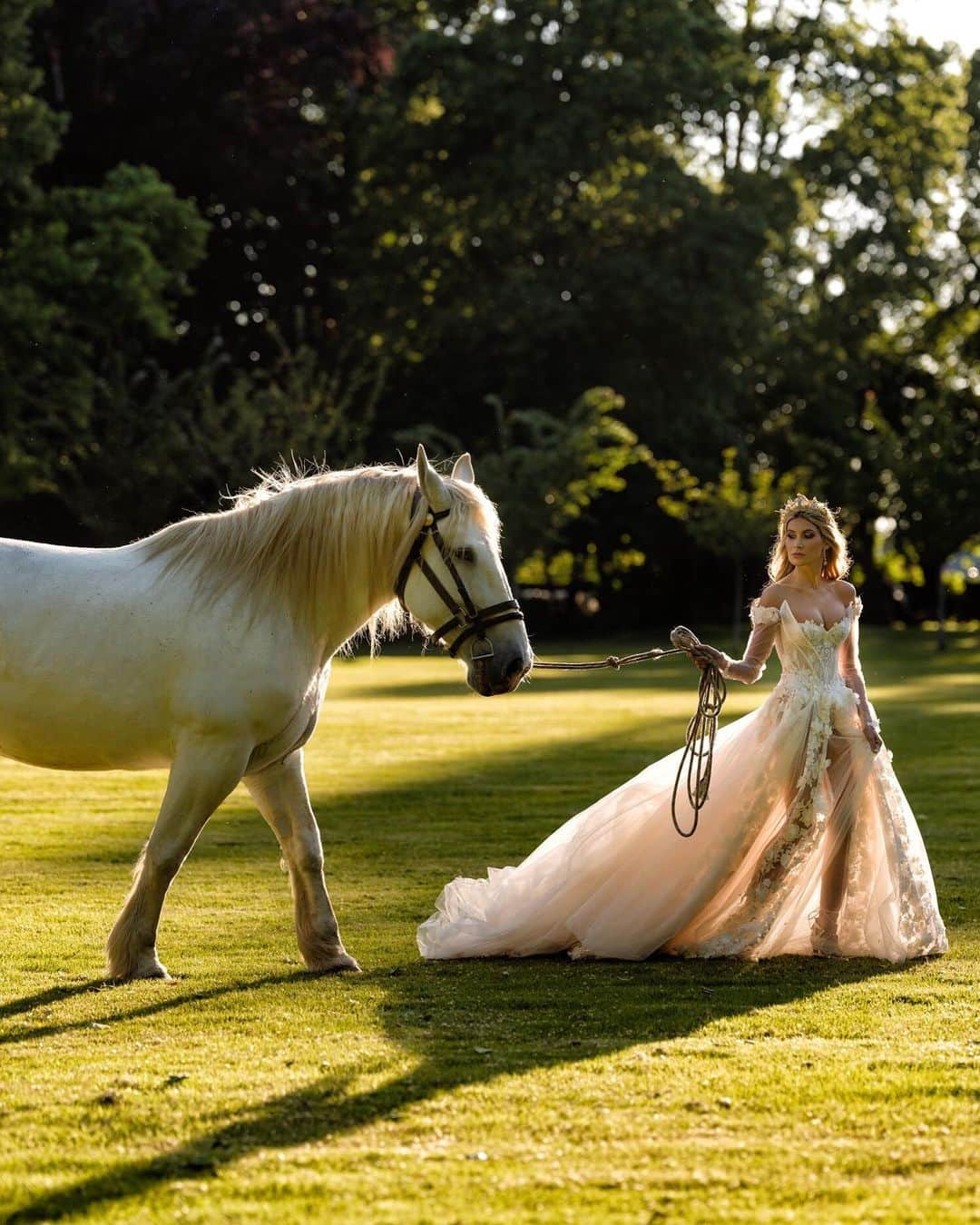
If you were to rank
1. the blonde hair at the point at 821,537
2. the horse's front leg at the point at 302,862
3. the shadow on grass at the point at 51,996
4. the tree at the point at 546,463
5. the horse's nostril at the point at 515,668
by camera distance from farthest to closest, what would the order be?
the tree at the point at 546,463
the blonde hair at the point at 821,537
the horse's front leg at the point at 302,862
the horse's nostril at the point at 515,668
the shadow on grass at the point at 51,996

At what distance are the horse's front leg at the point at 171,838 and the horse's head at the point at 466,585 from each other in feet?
3.12

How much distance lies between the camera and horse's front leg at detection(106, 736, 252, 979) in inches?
267

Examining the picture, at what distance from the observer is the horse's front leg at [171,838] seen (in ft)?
22.2

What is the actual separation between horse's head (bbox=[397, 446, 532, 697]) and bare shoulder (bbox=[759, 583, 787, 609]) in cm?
158

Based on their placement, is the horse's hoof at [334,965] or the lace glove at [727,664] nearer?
the horse's hoof at [334,965]

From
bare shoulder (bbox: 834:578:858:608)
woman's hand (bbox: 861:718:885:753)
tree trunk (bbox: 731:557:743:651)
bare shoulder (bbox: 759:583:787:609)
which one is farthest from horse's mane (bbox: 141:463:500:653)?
tree trunk (bbox: 731:557:743:651)

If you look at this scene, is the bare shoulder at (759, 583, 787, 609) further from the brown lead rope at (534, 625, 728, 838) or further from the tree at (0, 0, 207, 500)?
the tree at (0, 0, 207, 500)

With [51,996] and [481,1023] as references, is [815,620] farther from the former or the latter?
[51,996]

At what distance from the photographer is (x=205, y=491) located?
124 feet

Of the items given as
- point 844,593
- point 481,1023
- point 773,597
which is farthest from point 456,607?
point 844,593

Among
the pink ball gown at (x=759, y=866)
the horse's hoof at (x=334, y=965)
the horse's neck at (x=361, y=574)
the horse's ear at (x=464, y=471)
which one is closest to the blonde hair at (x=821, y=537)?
the pink ball gown at (x=759, y=866)

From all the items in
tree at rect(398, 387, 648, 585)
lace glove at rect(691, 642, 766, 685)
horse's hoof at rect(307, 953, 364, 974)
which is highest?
tree at rect(398, 387, 648, 585)

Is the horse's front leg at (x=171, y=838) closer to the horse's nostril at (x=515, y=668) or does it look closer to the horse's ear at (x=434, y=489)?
the horse's nostril at (x=515, y=668)

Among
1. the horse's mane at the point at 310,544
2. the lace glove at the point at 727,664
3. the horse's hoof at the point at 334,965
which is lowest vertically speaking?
the horse's hoof at the point at 334,965
